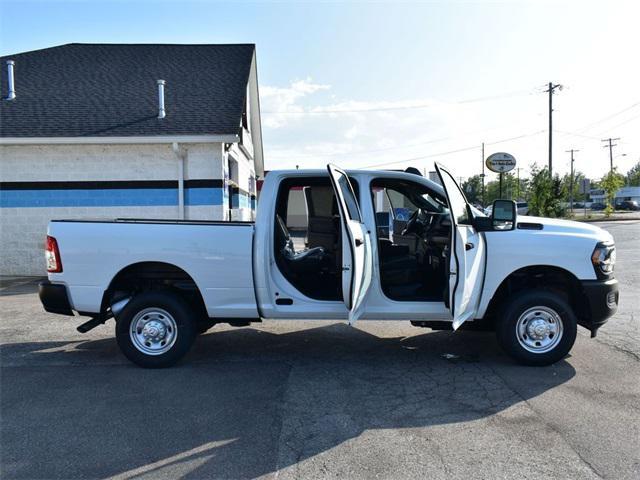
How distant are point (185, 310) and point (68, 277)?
1278 millimetres

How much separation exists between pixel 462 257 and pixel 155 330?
323 centimetres

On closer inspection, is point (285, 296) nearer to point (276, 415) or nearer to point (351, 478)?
point (276, 415)

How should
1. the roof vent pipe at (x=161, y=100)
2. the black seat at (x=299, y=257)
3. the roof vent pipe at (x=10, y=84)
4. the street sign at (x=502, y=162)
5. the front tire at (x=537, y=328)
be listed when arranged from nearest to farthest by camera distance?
the front tire at (x=537, y=328) → the black seat at (x=299, y=257) → the roof vent pipe at (x=161, y=100) → the roof vent pipe at (x=10, y=84) → the street sign at (x=502, y=162)

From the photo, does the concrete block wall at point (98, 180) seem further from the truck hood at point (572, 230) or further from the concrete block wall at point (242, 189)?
the truck hood at point (572, 230)

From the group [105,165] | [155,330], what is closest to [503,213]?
[155,330]

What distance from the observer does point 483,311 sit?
5.33 meters

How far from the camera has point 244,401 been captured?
4500 millimetres

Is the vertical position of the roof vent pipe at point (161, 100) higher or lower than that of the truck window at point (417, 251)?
higher

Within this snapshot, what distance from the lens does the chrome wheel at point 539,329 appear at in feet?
17.3

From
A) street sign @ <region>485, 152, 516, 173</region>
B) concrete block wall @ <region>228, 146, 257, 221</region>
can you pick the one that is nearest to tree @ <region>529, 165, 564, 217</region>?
street sign @ <region>485, 152, 516, 173</region>

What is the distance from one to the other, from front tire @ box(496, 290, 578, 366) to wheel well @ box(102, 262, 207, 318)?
3.29 meters

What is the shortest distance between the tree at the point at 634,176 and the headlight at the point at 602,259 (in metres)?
106

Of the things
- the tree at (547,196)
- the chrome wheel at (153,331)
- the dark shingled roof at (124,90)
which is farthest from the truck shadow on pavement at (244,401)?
the tree at (547,196)

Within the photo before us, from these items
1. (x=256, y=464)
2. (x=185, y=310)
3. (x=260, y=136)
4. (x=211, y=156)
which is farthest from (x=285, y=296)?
(x=260, y=136)
